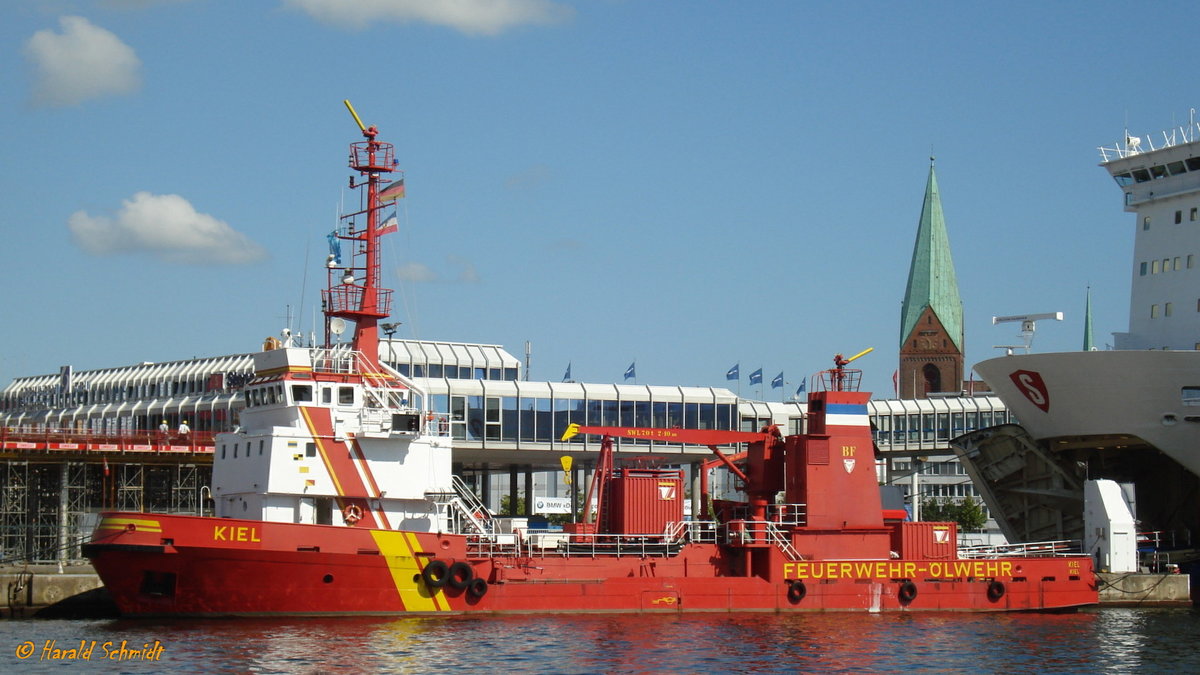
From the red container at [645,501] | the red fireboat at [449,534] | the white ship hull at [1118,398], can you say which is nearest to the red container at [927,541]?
the red fireboat at [449,534]

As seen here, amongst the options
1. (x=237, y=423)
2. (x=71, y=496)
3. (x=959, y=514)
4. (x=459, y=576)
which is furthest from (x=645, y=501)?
(x=959, y=514)

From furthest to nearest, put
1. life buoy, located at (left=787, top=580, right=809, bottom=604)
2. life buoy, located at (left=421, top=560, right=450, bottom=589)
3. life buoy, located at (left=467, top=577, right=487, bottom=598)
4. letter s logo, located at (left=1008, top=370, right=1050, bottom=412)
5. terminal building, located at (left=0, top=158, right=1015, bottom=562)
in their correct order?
terminal building, located at (left=0, top=158, right=1015, bottom=562) → letter s logo, located at (left=1008, top=370, right=1050, bottom=412) → life buoy, located at (left=787, top=580, right=809, bottom=604) → life buoy, located at (left=467, top=577, right=487, bottom=598) → life buoy, located at (left=421, top=560, right=450, bottom=589)

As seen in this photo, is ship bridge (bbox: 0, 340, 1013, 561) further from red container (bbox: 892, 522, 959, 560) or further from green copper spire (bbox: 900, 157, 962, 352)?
green copper spire (bbox: 900, 157, 962, 352)

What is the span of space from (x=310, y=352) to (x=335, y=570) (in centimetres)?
527

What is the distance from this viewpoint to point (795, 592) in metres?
32.3

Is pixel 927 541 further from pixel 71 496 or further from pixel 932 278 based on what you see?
pixel 932 278

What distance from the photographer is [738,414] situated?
182 feet

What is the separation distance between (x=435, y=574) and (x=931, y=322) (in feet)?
281

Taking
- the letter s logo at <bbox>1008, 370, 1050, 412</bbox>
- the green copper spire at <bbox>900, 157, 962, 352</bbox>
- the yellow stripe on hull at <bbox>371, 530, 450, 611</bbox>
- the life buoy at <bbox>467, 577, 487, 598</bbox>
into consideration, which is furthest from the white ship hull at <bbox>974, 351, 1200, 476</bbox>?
the green copper spire at <bbox>900, 157, 962, 352</bbox>

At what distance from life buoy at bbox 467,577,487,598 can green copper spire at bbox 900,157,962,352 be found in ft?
266

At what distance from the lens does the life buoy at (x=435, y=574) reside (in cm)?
2978

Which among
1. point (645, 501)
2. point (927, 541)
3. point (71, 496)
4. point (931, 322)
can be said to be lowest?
point (927, 541)

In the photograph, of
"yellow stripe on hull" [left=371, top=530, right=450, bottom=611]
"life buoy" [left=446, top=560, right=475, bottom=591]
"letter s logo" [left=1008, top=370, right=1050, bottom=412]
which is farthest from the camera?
"letter s logo" [left=1008, top=370, right=1050, bottom=412]

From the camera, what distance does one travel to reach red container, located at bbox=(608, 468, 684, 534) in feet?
107
